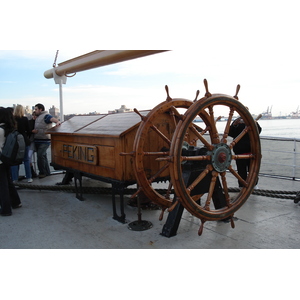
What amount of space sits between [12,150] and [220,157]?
2.55 meters

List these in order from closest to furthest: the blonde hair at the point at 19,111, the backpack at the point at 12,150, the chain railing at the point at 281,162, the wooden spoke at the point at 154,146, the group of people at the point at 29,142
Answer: the wooden spoke at the point at 154,146, the backpack at the point at 12,150, the group of people at the point at 29,142, the blonde hair at the point at 19,111, the chain railing at the point at 281,162

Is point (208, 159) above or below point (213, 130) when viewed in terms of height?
below

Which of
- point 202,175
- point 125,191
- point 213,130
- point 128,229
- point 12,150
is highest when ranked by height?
point 213,130

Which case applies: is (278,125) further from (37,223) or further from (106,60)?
(37,223)

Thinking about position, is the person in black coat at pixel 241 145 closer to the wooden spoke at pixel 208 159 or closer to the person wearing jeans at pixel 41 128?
the wooden spoke at pixel 208 159

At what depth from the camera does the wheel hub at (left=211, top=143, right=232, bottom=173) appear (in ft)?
10.7

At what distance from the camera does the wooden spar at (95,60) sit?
4612 mm

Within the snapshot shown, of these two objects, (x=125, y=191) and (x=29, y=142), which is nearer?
(x=125, y=191)

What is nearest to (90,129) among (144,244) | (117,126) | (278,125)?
(117,126)

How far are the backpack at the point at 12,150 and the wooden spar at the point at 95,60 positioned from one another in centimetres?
193

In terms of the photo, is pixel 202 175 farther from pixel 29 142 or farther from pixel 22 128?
pixel 22 128

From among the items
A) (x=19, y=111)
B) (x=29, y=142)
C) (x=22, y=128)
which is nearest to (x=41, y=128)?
(x=22, y=128)

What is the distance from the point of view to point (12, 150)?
13.3 feet

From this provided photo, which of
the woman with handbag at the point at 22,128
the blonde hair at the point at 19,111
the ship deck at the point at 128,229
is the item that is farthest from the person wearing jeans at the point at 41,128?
the ship deck at the point at 128,229
